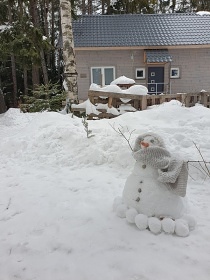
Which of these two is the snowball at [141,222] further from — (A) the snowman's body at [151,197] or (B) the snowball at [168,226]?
(B) the snowball at [168,226]

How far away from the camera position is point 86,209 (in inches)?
117

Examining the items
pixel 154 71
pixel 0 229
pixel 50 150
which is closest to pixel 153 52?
pixel 154 71

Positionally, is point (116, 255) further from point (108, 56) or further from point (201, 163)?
point (108, 56)

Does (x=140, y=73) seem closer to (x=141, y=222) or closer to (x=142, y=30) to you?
(x=142, y=30)

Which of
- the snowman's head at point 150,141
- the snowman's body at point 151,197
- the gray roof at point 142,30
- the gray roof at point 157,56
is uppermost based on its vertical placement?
the gray roof at point 142,30

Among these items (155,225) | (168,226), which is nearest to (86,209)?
(155,225)

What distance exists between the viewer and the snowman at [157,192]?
250 cm

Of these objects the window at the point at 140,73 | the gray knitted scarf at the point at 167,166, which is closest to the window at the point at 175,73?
the window at the point at 140,73

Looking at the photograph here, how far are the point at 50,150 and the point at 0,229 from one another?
2261 millimetres

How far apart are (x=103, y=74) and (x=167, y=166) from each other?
12.8 m

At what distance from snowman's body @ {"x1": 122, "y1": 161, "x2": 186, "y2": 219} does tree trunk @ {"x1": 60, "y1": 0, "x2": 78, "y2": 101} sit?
5950 millimetres

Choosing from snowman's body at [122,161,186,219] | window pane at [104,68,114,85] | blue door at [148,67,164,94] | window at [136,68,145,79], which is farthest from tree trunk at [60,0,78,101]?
blue door at [148,67,164,94]

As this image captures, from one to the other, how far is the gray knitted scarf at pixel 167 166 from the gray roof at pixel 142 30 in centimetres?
1248

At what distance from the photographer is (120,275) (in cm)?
202
